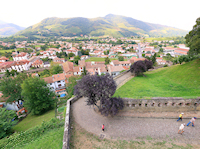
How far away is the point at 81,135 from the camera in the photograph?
9484 millimetres

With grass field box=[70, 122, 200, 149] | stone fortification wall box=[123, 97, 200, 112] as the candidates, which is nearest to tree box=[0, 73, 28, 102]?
grass field box=[70, 122, 200, 149]

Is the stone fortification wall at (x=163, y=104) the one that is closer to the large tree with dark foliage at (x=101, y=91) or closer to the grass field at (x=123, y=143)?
the large tree with dark foliage at (x=101, y=91)

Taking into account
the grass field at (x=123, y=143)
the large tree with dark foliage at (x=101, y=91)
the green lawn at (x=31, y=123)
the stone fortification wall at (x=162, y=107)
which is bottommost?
the green lawn at (x=31, y=123)

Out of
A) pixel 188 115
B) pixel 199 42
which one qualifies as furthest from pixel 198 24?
pixel 188 115

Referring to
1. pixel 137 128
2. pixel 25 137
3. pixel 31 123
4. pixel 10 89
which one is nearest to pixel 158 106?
pixel 137 128

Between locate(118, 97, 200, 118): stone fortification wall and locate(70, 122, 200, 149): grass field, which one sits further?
locate(118, 97, 200, 118): stone fortification wall

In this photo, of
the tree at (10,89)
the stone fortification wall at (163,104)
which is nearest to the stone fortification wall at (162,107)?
the stone fortification wall at (163,104)

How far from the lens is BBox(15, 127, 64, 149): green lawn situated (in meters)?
9.08

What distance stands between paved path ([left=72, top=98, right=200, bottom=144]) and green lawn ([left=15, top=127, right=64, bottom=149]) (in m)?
2.40

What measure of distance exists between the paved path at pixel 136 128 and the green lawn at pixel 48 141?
2402 mm

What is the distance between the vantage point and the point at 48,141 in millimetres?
9617

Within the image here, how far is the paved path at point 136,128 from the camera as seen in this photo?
886cm

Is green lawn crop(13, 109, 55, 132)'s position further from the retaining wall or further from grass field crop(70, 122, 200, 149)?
grass field crop(70, 122, 200, 149)

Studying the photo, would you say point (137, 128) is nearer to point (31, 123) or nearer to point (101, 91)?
point (101, 91)
